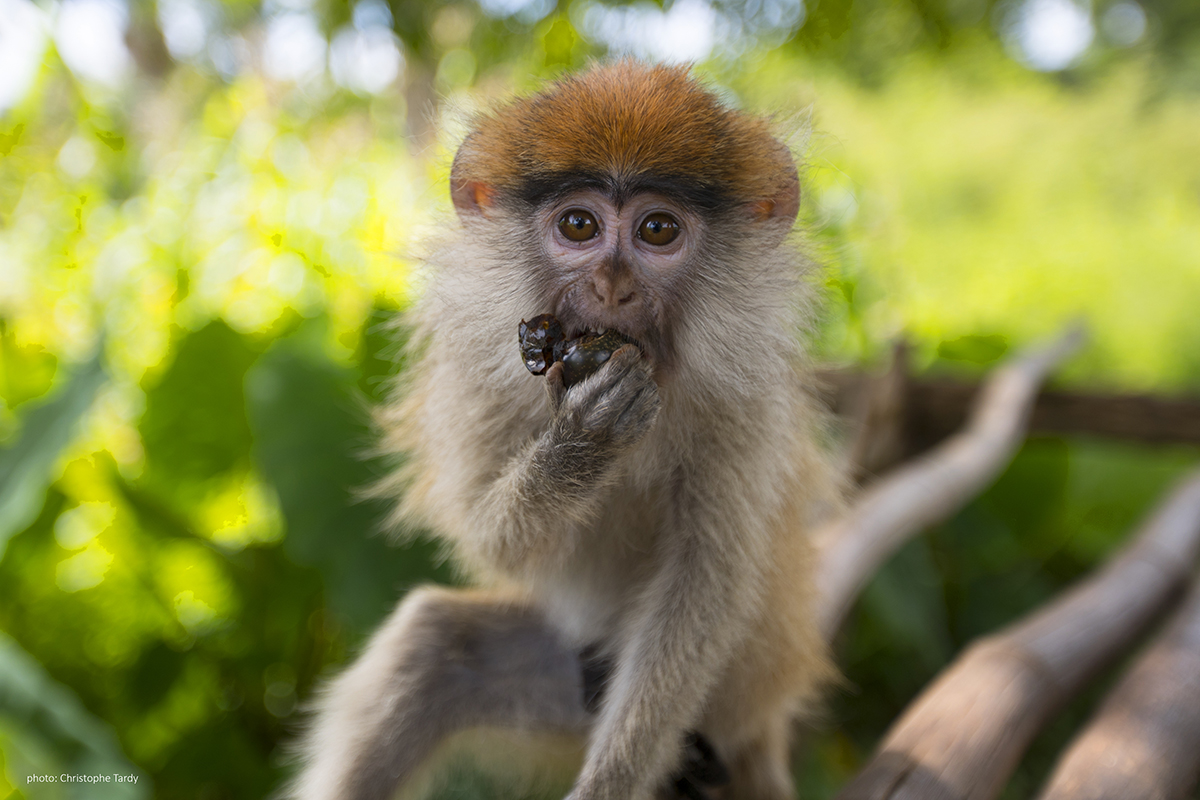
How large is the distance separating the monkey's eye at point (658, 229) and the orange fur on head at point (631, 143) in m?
0.06

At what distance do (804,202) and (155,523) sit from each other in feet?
7.14

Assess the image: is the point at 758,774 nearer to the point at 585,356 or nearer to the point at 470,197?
the point at 585,356

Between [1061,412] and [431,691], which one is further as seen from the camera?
[1061,412]

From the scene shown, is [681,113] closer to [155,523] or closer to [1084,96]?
[155,523]

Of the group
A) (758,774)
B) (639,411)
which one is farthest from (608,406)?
(758,774)

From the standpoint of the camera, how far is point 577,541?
4.95 feet

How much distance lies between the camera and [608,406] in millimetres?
1182

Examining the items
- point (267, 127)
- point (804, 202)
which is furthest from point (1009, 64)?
point (804, 202)

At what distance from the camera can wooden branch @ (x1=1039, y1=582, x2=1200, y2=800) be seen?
1541 mm

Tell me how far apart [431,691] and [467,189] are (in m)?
0.94

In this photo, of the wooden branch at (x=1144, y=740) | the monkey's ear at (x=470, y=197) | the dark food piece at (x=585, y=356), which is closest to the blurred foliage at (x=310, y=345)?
the monkey's ear at (x=470, y=197)

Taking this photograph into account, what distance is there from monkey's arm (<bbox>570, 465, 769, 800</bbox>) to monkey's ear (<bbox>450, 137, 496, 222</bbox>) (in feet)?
2.03

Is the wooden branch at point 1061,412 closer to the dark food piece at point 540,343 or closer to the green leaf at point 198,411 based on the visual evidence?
the green leaf at point 198,411

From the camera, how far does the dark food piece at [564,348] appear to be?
1192mm
